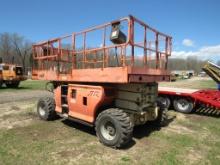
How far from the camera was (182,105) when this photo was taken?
10.2 meters

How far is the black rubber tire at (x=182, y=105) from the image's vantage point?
9.95 m

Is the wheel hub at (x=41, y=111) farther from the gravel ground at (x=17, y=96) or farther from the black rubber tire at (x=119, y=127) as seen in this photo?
the gravel ground at (x=17, y=96)

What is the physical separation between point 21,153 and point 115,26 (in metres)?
3.64

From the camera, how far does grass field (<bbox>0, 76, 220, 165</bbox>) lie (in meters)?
4.89

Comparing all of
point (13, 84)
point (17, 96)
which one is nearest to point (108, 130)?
point (17, 96)

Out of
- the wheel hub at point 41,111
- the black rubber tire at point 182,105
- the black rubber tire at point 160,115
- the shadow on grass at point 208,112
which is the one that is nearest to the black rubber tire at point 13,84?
the wheel hub at point 41,111

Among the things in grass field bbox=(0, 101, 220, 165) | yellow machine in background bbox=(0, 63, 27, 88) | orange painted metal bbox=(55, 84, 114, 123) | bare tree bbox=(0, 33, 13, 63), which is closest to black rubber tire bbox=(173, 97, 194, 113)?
grass field bbox=(0, 101, 220, 165)

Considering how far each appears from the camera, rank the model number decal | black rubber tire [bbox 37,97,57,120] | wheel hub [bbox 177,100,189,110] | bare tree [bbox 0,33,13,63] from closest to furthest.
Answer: the model number decal → black rubber tire [bbox 37,97,57,120] → wheel hub [bbox 177,100,189,110] → bare tree [bbox 0,33,13,63]

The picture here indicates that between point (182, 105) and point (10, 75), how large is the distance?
1786 cm

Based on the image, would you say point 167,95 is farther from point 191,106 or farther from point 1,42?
point 1,42

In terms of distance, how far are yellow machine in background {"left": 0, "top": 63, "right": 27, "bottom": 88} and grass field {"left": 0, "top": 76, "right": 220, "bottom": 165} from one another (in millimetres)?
15443

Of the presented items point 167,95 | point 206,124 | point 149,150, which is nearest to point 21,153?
point 149,150

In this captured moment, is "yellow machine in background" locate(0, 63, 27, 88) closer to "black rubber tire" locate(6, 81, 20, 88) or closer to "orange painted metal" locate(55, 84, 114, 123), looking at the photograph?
"black rubber tire" locate(6, 81, 20, 88)

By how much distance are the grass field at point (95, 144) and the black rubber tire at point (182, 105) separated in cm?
171
